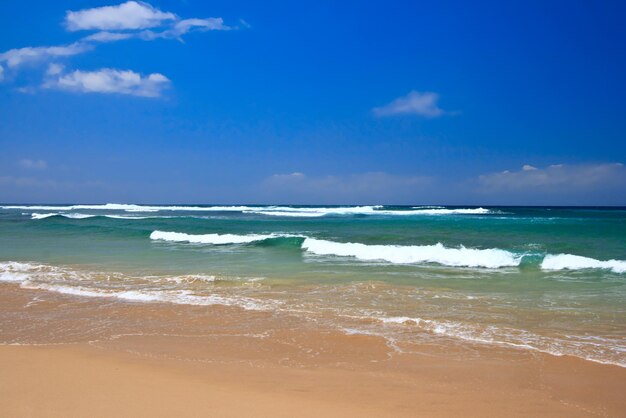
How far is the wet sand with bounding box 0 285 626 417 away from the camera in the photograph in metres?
3.48

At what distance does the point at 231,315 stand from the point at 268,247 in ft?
37.5

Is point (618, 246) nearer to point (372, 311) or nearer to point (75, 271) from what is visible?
point (372, 311)

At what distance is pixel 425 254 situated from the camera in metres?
15.2

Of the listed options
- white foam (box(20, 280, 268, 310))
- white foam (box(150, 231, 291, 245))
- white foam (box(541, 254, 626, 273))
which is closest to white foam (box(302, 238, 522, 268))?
white foam (box(541, 254, 626, 273))

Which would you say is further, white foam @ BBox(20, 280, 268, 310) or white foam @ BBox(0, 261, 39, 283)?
white foam @ BBox(0, 261, 39, 283)

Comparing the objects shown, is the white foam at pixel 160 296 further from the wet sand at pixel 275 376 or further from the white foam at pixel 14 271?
the wet sand at pixel 275 376

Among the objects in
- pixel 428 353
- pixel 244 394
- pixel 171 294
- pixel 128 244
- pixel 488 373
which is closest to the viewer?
pixel 244 394

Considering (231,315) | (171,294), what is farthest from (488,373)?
(171,294)

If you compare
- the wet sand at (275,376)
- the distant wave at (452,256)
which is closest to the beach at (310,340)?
the wet sand at (275,376)

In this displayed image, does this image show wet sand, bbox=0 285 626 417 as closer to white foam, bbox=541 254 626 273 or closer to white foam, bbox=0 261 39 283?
white foam, bbox=0 261 39 283

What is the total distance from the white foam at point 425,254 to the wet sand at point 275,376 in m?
9.13

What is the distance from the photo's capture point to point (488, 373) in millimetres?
4398

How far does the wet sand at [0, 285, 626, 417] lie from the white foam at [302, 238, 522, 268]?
9.13 meters

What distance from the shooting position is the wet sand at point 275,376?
11.4 ft
